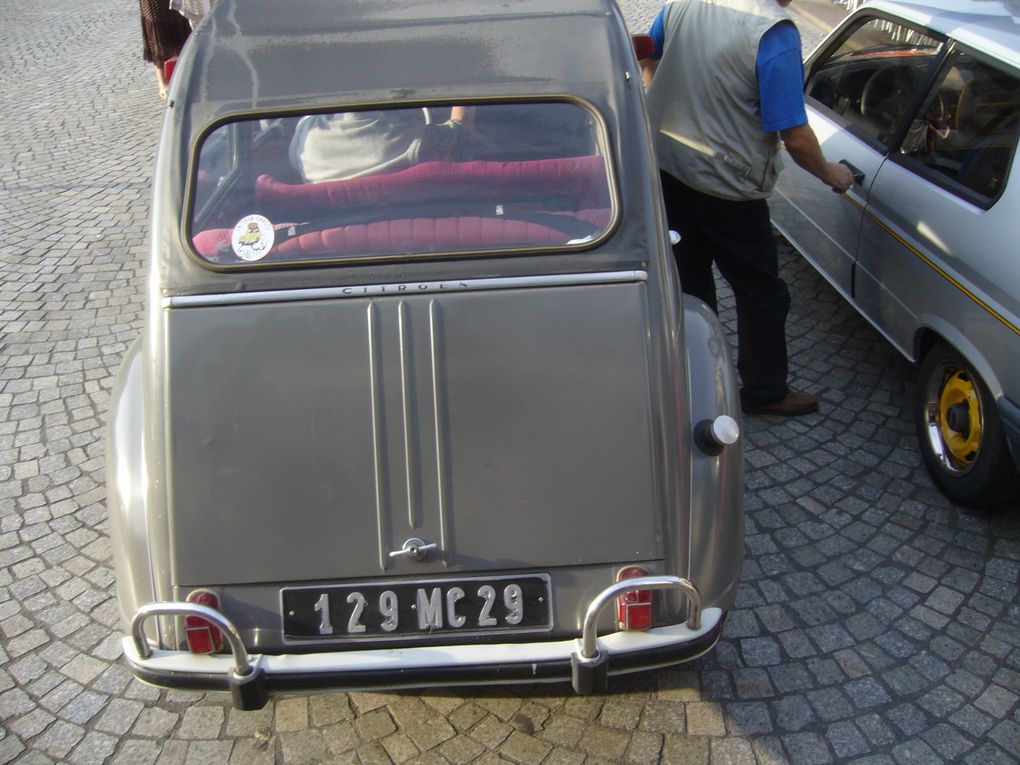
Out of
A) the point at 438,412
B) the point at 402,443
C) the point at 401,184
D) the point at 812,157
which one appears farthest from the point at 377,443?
the point at 812,157

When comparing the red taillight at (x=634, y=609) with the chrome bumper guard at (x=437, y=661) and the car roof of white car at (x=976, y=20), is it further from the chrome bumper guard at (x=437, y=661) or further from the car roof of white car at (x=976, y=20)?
the car roof of white car at (x=976, y=20)

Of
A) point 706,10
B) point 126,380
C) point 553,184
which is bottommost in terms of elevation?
point 126,380

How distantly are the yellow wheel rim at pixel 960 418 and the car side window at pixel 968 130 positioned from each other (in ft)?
2.63

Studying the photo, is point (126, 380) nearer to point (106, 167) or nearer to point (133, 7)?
point (106, 167)

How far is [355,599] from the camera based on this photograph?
2.83 meters

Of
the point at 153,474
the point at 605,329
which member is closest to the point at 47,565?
the point at 153,474

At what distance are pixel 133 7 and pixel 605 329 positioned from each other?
14.3 metres

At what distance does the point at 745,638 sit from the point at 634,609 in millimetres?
962

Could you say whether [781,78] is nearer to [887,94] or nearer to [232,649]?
[887,94]

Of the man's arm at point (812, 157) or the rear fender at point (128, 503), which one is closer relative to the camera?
the rear fender at point (128, 503)

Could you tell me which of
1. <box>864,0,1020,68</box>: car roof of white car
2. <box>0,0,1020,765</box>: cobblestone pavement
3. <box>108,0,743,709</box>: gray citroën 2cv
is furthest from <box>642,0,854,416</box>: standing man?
<box>108,0,743,709</box>: gray citroën 2cv

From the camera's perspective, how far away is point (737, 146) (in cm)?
420

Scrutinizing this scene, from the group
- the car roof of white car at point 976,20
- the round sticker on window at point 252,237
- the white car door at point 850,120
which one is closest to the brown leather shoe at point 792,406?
the white car door at point 850,120

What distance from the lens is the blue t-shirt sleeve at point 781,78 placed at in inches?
155
